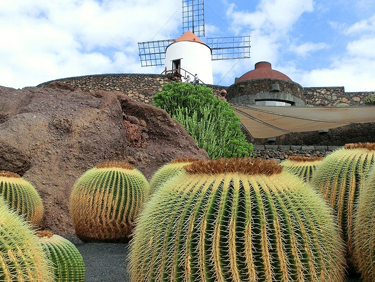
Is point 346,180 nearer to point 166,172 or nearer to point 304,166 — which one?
point 304,166

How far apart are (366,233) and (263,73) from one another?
69.5 ft

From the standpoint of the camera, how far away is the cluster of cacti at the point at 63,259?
10.3 feet

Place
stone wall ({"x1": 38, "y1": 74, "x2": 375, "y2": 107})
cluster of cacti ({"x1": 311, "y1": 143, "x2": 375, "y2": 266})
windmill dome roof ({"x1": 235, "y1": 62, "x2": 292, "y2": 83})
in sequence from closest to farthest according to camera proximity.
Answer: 1. cluster of cacti ({"x1": 311, "y1": 143, "x2": 375, "y2": 266})
2. stone wall ({"x1": 38, "y1": 74, "x2": 375, "y2": 107})
3. windmill dome roof ({"x1": 235, "y1": 62, "x2": 292, "y2": 83})

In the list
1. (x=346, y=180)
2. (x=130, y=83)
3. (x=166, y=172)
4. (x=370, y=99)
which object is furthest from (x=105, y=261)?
(x=370, y=99)

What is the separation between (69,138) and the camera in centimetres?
644

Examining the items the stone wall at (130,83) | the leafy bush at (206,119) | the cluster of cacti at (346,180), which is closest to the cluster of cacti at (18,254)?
the cluster of cacti at (346,180)

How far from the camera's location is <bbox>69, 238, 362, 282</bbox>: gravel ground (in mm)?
3709

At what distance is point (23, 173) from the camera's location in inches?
245

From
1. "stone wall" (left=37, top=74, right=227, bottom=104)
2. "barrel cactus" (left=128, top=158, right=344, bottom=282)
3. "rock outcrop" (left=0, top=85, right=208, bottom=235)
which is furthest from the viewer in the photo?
"stone wall" (left=37, top=74, right=227, bottom=104)

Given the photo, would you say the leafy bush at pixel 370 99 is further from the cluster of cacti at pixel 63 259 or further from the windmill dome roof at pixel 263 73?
the cluster of cacti at pixel 63 259

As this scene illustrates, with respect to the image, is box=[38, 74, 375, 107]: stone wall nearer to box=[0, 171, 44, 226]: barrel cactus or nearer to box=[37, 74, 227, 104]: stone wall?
box=[37, 74, 227, 104]: stone wall

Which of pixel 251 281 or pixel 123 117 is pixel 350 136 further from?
pixel 251 281

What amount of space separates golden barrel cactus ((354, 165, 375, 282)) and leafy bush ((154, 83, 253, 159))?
7697 mm

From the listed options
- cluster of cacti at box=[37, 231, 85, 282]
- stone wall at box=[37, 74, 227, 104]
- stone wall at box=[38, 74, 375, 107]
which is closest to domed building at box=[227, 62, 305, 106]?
stone wall at box=[38, 74, 375, 107]
